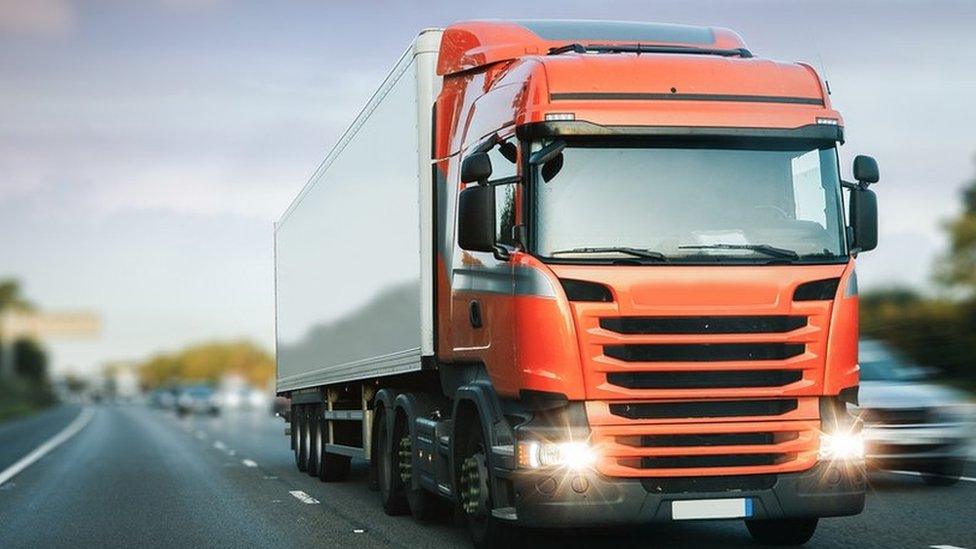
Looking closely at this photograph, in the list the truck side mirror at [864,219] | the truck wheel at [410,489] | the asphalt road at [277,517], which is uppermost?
the truck side mirror at [864,219]

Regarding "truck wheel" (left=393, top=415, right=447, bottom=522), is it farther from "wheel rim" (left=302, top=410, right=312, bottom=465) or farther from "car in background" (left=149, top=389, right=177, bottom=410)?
"car in background" (left=149, top=389, right=177, bottom=410)

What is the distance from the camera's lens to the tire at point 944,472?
14828mm

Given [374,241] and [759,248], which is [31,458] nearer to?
[374,241]

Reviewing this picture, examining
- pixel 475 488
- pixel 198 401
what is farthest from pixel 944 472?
pixel 198 401

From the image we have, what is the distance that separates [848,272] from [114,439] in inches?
1206

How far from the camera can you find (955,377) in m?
31.3

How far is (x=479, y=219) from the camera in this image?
28.8ft

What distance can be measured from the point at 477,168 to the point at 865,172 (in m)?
2.50

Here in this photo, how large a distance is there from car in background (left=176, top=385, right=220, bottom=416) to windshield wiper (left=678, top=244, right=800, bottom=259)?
68276mm

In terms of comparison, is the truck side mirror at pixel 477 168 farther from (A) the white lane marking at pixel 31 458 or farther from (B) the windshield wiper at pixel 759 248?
(A) the white lane marking at pixel 31 458

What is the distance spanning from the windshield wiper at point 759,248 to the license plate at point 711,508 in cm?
150

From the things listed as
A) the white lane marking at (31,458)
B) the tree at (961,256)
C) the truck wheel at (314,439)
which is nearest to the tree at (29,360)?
the tree at (961,256)

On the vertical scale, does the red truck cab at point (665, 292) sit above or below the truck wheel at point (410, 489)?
above

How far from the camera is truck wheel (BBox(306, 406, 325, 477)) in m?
17.6
